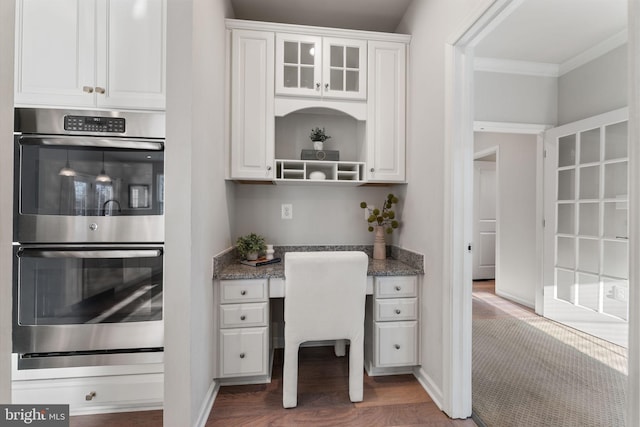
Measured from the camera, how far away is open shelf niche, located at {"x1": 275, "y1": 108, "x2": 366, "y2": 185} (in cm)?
223

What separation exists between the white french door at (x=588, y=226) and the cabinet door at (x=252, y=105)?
3.03 meters

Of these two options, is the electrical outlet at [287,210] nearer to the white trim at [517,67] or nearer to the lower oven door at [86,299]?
the lower oven door at [86,299]

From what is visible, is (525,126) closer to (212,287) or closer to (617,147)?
(617,147)

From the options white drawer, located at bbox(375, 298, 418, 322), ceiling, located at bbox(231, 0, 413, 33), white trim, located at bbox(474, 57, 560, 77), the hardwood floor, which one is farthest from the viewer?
white trim, located at bbox(474, 57, 560, 77)

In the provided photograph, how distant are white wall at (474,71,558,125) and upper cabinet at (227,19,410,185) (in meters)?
1.46

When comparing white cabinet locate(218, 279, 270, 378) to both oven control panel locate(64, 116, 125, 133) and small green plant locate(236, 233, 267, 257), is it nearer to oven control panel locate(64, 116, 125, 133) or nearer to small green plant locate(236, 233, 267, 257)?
small green plant locate(236, 233, 267, 257)

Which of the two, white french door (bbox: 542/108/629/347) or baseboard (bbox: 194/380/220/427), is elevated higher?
white french door (bbox: 542/108/629/347)

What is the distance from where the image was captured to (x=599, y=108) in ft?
8.95

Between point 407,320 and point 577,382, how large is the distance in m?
1.25

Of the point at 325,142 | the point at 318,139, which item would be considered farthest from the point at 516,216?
the point at 318,139

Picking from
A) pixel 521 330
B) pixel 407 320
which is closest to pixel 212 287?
pixel 407 320

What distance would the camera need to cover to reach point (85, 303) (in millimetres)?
1525

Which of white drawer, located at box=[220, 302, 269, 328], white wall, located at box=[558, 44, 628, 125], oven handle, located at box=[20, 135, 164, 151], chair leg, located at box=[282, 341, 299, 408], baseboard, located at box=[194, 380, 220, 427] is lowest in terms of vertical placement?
baseboard, located at box=[194, 380, 220, 427]

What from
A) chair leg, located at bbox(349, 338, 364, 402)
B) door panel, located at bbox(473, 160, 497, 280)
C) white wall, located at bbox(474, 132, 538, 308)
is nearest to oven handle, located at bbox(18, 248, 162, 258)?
chair leg, located at bbox(349, 338, 364, 402)
